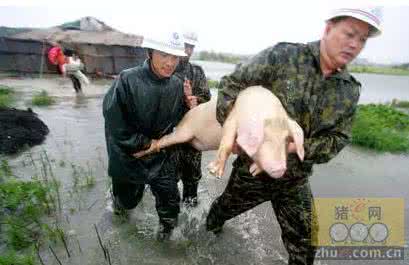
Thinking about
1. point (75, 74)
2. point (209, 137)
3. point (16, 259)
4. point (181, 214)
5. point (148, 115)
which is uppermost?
point (148, 115)

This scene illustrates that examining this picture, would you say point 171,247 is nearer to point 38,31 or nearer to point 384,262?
point 384,262

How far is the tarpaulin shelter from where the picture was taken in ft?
53.4

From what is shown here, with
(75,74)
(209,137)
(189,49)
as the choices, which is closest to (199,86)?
(189,49)

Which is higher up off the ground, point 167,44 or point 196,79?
point 167,44

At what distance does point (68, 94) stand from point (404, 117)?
33.9ft

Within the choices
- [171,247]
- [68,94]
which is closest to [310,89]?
[171,247]

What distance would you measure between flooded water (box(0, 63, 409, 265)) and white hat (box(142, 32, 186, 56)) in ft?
5.67

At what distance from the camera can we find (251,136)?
175cm

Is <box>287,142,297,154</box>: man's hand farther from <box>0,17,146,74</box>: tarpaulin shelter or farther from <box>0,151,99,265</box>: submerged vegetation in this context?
<box>0,17,146,74</box>: tarpaulin shelter

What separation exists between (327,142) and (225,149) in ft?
2.95

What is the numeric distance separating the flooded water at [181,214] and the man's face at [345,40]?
1855 mm

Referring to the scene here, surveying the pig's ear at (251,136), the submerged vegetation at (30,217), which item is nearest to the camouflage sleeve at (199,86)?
the submerged vegetation at (30,217)

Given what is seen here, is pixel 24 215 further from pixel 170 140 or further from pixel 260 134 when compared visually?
pixel 260 134

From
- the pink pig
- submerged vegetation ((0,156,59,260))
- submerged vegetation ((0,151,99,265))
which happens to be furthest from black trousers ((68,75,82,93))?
the pink pig
